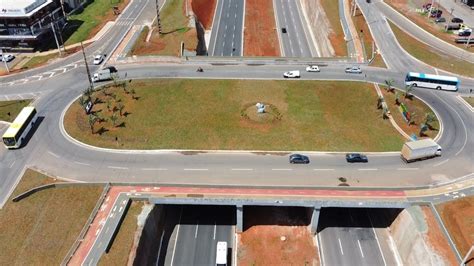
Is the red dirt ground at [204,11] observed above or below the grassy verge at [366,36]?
below

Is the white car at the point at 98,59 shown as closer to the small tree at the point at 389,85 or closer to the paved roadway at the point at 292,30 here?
the paved roadway at the point at 292,30

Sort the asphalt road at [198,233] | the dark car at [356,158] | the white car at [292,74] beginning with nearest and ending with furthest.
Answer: the asphalt road at [198,233]
the dark car at [356,158]
the white car at [292,74]

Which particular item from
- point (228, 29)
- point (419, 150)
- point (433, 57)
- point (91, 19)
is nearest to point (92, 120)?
point (419, 150)

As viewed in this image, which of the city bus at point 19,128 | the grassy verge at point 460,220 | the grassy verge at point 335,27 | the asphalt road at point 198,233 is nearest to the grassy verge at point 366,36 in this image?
the grassy verge at point 335,27

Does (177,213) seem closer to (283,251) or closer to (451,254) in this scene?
(283,251)

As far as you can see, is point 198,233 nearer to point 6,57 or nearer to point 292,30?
point 6,57

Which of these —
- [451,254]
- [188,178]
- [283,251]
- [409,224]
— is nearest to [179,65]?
[188,178]

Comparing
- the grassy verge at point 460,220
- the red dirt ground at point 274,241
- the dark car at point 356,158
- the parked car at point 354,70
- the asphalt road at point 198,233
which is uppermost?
the parked car at point 354,70
